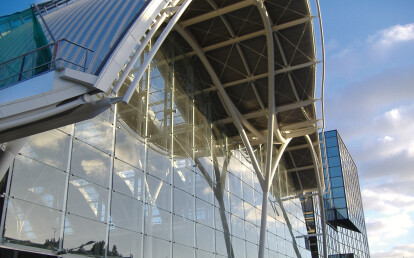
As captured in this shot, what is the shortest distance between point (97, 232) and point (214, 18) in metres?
13.2

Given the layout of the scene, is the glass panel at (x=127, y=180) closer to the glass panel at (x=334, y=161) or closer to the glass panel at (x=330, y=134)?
the glass panel at (x=334, y=161)

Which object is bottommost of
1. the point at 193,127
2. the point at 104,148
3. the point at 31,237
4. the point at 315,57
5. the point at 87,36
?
the point at 31,237

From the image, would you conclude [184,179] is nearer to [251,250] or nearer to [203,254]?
[203,254]

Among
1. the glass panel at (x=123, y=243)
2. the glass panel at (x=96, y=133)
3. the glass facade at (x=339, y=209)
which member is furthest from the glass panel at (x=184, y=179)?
the glass facade at (x=339, y=209)

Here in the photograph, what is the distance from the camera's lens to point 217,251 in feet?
74.9

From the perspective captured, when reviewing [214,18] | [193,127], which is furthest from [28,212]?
[214,18]

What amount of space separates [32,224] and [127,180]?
4811 millimetres

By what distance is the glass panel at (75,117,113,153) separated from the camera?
48.5ft

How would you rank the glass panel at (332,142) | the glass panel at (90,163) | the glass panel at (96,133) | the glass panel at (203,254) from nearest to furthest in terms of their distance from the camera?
1. the glass panel at (90,163)
2. the glass panel at (96,133)
3. the glass panel at (203,254)
4. the glass panel at (332,142)

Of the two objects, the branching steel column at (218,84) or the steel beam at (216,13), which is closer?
the steel beam at (216,13)

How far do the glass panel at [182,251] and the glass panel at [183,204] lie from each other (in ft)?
4.51

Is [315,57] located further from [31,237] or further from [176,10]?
[31,237]

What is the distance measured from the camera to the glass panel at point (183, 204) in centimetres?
1980

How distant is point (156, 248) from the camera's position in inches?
689
